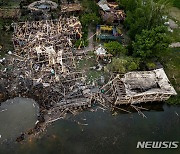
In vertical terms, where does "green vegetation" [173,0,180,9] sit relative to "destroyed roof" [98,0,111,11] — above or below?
below

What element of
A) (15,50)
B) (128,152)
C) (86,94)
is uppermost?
(15,50)

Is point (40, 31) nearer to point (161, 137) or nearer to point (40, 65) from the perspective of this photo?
point (40, 65)

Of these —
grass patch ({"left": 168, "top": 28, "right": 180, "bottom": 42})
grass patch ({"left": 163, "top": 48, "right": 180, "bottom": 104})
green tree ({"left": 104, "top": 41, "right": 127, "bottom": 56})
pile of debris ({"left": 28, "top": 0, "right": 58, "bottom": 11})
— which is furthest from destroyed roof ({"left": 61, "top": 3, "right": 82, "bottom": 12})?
grass patch ({"left": 163, "top": 48, "right": 180, "bottom": 104})

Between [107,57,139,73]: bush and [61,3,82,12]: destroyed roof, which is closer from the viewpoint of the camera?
[107,57,139,73]: bush

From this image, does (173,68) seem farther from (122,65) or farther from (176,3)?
(176,3)

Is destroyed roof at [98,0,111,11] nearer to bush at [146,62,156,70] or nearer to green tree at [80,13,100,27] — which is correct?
green tree at [80,13,100,27]

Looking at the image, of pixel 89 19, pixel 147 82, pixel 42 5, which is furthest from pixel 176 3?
pixel 42 5

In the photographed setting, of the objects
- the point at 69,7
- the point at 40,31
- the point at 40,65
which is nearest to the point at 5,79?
the point at 40,65
